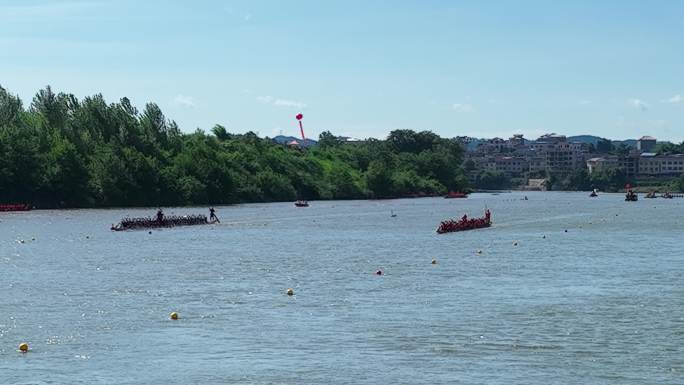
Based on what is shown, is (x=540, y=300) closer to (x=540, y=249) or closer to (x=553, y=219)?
(x=540, y=249)

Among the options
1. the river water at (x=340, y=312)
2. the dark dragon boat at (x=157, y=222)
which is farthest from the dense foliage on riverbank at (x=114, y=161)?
the river water at (x=340, y=312)

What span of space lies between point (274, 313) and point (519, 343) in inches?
372

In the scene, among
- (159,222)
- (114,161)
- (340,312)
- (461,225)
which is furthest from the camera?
(114,161)

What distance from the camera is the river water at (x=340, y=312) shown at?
2758 cm

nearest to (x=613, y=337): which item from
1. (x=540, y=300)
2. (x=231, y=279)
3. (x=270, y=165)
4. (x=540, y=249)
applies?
(x=540, y=300)

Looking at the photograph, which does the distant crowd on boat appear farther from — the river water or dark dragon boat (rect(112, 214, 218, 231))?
the river water

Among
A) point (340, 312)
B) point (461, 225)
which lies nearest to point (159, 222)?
point (461, 225)

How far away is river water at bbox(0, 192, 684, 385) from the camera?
27578mm

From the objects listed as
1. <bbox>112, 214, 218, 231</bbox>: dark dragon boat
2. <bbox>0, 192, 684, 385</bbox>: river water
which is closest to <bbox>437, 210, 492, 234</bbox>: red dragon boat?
<bbox>0, 192, 684, 385</bbox>: river water

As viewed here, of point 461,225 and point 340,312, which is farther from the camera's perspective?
point 461,225

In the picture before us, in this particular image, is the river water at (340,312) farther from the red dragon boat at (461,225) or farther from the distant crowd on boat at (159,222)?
the red dragon boat at (461,225)

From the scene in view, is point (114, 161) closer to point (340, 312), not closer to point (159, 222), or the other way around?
point (159, 222)

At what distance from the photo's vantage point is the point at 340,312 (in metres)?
36.8

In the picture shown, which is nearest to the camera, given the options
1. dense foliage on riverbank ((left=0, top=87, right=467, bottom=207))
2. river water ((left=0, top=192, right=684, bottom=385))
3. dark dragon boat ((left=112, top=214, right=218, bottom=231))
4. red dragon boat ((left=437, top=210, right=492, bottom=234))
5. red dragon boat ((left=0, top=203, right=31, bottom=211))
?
river water ((left=0, top=192, right=684, bottom=385))
